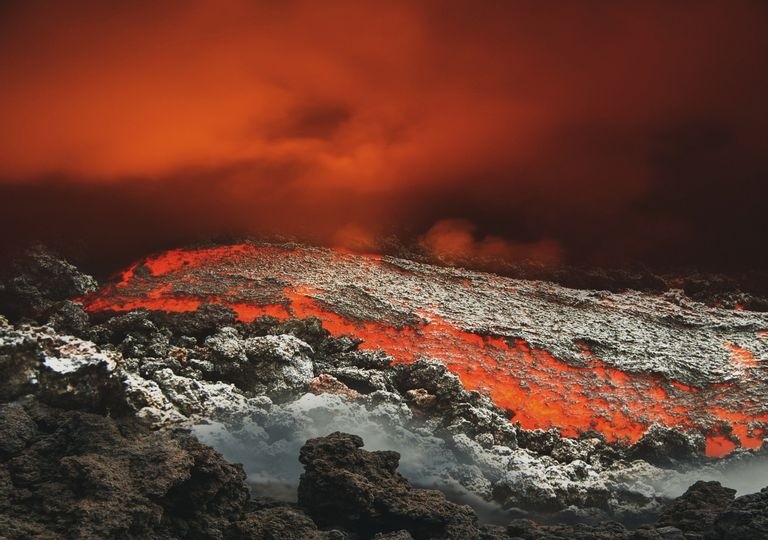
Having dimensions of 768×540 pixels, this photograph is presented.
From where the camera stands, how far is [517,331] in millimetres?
12758

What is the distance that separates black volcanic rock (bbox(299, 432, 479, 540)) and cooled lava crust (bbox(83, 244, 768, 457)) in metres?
3.46

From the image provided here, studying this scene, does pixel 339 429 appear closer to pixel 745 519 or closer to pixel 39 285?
pixel 745 519

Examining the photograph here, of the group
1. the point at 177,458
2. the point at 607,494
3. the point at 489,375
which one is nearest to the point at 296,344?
the point at 489,375

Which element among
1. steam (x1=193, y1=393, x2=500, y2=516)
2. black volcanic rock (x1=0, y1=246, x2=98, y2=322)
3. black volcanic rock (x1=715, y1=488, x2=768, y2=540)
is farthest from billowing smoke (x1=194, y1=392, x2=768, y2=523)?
black volcanic rock (x1=0, y1=246, x2=98, y2=322)

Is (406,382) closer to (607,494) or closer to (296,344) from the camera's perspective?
(296,344)

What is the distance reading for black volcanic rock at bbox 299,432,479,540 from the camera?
772cm

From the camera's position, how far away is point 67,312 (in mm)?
10875

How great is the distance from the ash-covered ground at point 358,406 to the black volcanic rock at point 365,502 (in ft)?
0.07

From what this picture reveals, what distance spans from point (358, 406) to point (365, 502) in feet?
8.35

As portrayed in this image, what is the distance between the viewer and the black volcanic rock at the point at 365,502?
772 cm

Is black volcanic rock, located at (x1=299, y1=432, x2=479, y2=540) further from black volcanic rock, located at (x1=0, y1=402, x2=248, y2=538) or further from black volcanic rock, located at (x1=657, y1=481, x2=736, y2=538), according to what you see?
black volcanic rock, located at (x1=657, y1=481, x2=736, y2=538)

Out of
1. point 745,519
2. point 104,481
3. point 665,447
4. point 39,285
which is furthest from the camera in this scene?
point 39,285

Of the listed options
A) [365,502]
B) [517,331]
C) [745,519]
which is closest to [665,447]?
[517,331]

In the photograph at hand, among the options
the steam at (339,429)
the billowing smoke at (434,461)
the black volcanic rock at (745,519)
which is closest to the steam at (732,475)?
the billowing smoke at (434,461)
